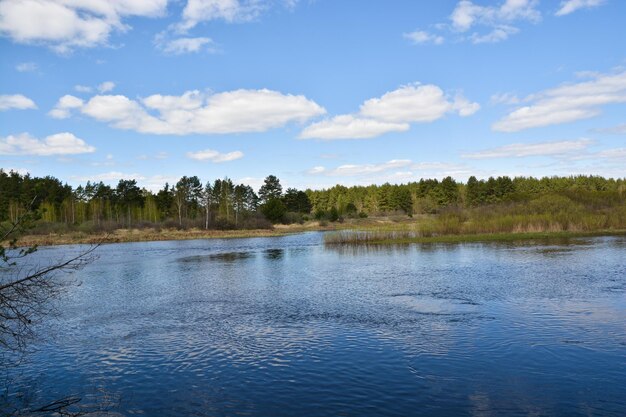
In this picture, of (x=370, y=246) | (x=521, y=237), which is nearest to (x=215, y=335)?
(x=370, y=246)

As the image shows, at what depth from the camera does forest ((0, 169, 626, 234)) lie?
168ft

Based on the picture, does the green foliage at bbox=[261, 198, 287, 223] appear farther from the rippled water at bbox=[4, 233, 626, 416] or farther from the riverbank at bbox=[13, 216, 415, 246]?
the rippled water at bbox=[4, 233, 626, 416]

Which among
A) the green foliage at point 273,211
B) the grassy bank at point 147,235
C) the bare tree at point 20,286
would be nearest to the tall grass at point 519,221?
the grassy bank at point 147,235

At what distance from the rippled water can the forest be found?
27394mm

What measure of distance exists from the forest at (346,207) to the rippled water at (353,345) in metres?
27.4

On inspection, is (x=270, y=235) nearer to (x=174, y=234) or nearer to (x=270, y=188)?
(x=174, y=234)

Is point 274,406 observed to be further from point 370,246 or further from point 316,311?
point 370,246

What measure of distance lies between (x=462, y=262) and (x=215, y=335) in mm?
19556

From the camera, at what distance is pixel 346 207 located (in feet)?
400

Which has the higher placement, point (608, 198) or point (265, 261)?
point (608, 198)

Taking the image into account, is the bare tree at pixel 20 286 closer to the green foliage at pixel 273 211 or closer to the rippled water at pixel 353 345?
the rippled water at pixel 353 345

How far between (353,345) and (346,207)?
109 metres

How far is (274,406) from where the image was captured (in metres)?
9.37

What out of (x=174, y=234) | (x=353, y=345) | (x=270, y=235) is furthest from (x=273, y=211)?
(x=353, y=345)
